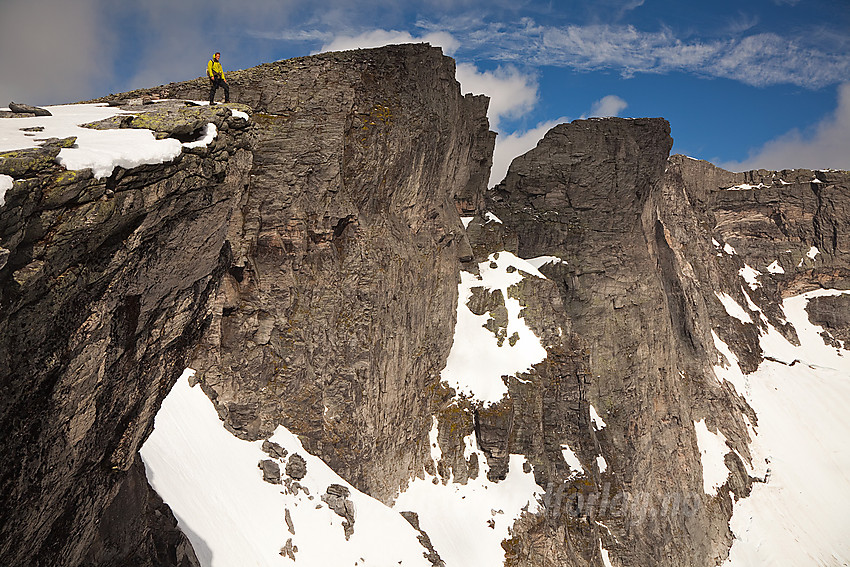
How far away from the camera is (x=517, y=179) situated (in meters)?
52.7

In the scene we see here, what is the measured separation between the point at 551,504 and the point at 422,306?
14589 mm

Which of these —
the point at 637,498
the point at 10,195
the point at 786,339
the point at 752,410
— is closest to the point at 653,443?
the point at 637,498

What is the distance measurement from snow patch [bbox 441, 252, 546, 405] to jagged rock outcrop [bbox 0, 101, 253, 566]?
2706cm

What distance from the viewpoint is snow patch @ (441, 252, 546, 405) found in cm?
3694

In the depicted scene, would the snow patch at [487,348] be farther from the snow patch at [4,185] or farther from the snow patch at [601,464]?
the snow patch at [4,185]

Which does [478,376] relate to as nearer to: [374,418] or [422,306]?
[422,306]

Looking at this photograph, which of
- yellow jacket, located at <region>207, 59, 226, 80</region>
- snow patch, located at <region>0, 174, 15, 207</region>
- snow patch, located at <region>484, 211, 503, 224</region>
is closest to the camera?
snow patch, located at <region>0, 174, 15, 207</region>

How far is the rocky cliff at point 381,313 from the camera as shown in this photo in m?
7.52

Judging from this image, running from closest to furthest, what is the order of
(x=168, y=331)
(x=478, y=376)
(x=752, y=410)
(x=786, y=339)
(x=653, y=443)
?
1. (x=168, y=331)
2. (x=478, y=376)
3. (x=653, y=443)
4. (x=752, y=410)
5. (x=786, y=339)

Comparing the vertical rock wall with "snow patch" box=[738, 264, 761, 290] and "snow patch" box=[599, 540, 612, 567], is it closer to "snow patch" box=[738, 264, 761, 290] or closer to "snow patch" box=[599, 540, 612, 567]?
"snow patch" box=[599, 540, 612, 567]

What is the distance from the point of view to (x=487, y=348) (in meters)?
38.8

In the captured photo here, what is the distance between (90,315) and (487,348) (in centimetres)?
3270

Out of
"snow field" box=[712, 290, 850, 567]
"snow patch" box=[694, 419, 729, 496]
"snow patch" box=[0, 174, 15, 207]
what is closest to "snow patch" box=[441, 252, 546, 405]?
"snow patch" box=[694, 419, 729, 496]

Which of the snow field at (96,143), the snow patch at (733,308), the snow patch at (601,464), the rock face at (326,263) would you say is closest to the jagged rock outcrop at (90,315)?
the snow field at (96,143)
